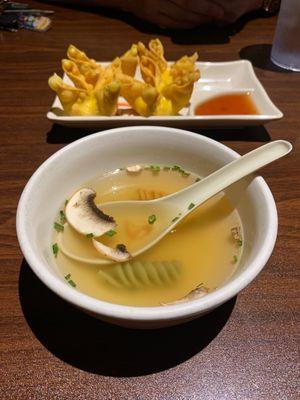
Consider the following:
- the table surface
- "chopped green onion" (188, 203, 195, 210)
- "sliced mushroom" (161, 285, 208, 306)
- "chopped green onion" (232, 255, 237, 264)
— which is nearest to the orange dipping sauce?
the table surface

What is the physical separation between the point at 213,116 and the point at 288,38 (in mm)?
779

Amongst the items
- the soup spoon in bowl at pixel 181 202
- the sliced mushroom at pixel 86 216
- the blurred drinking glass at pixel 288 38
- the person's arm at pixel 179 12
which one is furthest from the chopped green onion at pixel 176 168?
the person's arm at pixel 179 12

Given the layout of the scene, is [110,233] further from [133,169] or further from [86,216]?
[133,169]

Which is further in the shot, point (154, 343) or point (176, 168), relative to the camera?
point (176, 168)

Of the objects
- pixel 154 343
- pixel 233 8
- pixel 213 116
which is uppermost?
pixel 233 8

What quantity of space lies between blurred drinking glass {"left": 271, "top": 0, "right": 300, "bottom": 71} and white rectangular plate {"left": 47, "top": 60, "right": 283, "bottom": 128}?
0.24 metres

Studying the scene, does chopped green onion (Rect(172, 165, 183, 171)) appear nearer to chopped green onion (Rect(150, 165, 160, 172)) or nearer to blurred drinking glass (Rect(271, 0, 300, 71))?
chopped green onion (Rect(150, 165, 160, 172))

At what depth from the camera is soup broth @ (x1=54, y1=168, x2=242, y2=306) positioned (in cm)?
77

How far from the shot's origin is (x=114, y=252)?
84cm

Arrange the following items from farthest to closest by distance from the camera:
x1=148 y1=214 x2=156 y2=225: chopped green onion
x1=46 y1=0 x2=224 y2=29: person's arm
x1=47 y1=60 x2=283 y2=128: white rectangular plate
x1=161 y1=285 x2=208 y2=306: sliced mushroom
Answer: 1. x1=46 y1=0 x2=224 y2=29: person's arm
2. x1=47 y1=60 x2=283 y2=128: white rectangular plate
3. x1=148 y1=214 x2=156 y2=225: chopped green onion
4. x1=161 y1=285 x2=208 y2=306: sliced mushroom

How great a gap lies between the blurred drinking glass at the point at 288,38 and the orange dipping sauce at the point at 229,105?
0.39m

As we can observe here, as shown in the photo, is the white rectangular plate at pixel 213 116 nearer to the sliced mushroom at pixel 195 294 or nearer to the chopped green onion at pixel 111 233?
the chopped green onion at pixel 111 233

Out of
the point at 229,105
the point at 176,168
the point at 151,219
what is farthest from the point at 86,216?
the point at 229,105

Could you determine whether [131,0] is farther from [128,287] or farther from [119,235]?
[128,287]
